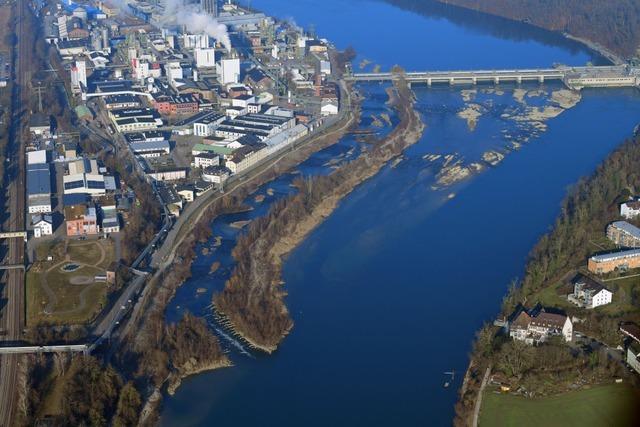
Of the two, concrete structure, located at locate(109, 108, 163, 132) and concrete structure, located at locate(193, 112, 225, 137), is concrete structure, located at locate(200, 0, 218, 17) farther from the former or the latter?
concrete structure, located at locate(193, 112, 225, 137)

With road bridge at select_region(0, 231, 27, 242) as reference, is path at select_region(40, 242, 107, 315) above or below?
below

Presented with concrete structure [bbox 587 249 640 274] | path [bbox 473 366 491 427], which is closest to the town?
path [bbox 473 366 491 427]

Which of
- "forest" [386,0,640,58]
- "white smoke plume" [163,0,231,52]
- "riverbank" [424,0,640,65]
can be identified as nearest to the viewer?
"white smoke plume" [163,0,231,52]

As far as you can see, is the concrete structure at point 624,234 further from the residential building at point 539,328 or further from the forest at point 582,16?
the forest at point 582,16

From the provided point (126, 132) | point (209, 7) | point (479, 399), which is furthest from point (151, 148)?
point (209, 7)

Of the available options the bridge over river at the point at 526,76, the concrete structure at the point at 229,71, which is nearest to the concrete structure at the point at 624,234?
the bridge over river at the point at 526,76

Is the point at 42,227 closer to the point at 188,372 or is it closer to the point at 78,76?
the point at 188,372

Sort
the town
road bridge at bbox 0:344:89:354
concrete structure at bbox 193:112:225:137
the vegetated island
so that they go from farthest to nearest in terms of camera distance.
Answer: the vegetated island, concrete structure at bbox 193:112:225:137, the town, road bridge at bbox 0:344:89:354
